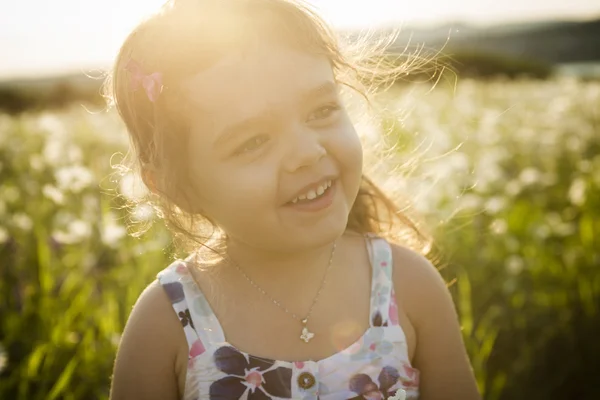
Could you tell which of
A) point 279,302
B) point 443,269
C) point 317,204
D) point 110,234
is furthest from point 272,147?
point 443,269

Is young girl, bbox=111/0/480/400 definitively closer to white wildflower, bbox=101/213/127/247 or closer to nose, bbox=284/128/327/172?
nose, bbox=284/128/327/172

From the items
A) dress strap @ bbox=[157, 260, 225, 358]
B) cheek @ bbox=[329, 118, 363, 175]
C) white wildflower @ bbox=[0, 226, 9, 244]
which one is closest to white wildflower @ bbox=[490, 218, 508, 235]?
cheek @ bbox=[329, 118, 363, 175]

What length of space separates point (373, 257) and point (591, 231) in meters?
1.70

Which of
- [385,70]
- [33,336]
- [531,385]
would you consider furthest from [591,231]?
[33,336]

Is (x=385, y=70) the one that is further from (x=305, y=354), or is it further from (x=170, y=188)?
(x=305, y=354)

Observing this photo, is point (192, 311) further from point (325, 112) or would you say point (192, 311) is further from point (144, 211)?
point (325, 112)

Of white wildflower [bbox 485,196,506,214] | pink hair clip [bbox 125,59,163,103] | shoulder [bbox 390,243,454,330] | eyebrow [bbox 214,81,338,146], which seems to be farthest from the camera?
white wildflower [bbox 485,196,506,214]

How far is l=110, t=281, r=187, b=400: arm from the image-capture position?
62.3 inches

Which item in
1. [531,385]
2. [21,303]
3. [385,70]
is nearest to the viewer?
[385,70]

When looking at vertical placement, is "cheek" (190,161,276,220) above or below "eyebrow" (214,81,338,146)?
below

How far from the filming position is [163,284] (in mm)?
1687

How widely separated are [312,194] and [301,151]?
11cm

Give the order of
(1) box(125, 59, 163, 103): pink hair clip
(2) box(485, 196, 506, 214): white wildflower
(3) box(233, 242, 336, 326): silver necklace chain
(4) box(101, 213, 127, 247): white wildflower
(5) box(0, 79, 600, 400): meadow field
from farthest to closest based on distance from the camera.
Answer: (2) box(485, 196, 506, 214): white wildflower < (4) box(101, 213, 127, 247): white wildflower < (5) box(0, 79, 600, 400): meadow field < (3) box(233, 242, 336, 326): silver necklace chain < (1) box(125, 59, 163, 103): pink hair clip

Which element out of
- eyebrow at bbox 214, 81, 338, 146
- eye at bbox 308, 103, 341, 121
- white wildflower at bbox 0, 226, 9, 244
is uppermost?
eyebrow at bbox 214, 81, 338, 146
